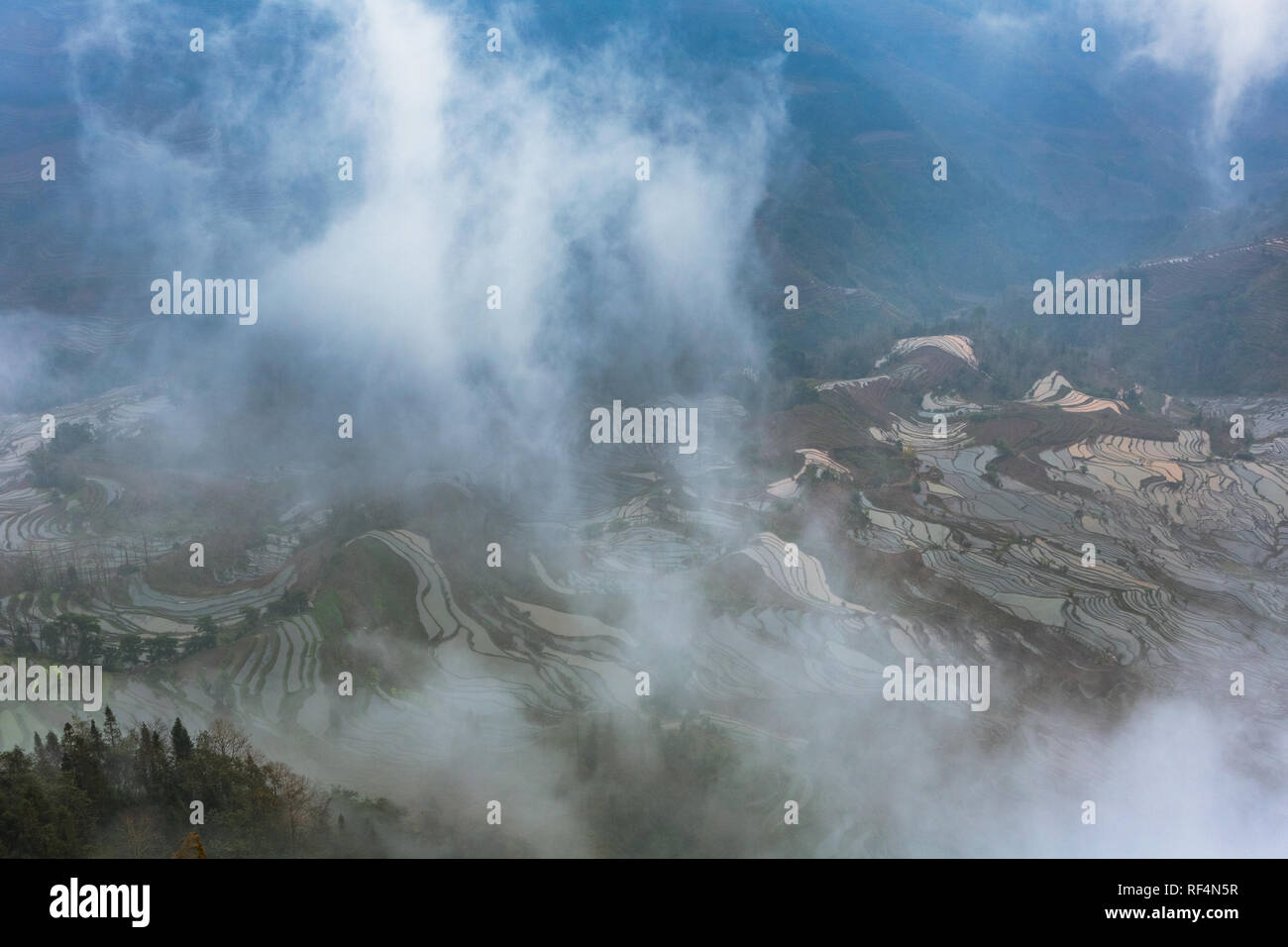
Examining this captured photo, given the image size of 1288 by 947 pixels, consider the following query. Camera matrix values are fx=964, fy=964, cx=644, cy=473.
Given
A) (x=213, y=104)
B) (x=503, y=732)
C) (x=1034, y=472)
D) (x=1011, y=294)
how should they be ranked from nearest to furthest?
1. (x=503, y=732)
2. (x=1034, y=472)
3. (x=213, y=104)
4. (x=1011, y=294)

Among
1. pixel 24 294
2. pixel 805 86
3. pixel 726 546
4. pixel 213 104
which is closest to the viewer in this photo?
pixel 726 546

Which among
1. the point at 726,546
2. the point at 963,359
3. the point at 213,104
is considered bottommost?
the point at 726,546

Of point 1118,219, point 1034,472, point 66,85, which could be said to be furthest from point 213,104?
point 1118,219

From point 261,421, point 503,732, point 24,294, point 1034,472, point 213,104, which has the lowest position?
point 503,732

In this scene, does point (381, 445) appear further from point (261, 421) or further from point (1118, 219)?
point (1118, 219)

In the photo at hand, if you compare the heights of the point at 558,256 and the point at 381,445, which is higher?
the point at 558,256

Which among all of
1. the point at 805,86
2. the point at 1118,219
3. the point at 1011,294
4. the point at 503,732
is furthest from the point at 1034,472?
the point at 1118,219

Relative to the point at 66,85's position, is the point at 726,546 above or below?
below

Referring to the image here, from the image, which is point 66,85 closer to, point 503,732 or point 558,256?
point 558,256

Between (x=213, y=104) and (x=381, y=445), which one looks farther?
(x=213, y=104)
